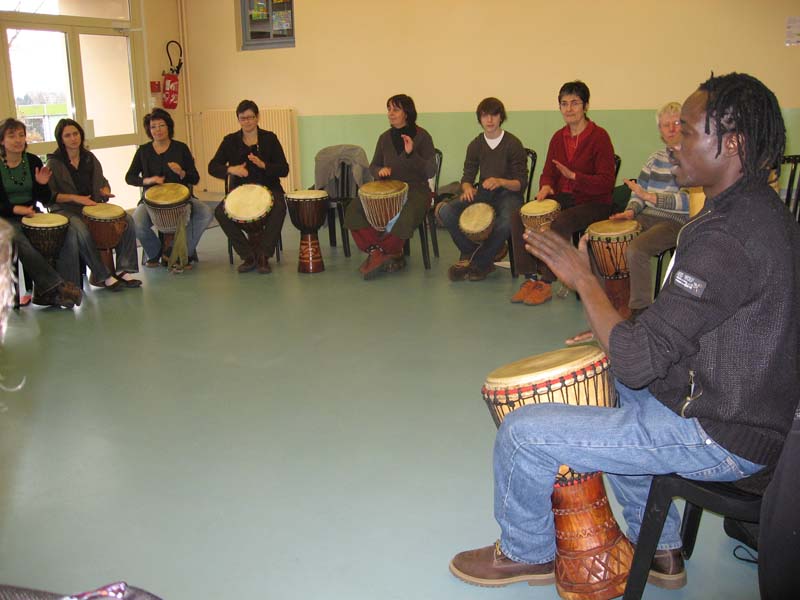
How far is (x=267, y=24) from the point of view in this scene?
858cm

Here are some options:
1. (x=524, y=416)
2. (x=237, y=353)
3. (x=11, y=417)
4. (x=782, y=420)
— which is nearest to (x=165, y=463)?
(x=11, y=417)

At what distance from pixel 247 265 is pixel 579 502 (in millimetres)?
4202

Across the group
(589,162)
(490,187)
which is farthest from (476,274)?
(589,162)

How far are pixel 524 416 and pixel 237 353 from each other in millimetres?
2398

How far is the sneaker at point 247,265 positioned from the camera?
571cm

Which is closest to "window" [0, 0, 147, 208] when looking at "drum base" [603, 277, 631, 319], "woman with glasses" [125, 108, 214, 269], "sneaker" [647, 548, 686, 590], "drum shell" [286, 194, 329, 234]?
"woman with glasses" [125, 108, 214, 269]

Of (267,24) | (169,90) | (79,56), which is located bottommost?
(169,90)

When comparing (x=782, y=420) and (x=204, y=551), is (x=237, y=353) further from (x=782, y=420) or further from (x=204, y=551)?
(x=782, y=420)

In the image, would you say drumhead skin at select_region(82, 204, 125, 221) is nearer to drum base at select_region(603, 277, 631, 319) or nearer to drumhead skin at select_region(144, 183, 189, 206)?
drumhead skin at select_region(144, 183, 189, 206)

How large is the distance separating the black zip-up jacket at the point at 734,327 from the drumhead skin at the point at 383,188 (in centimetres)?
388

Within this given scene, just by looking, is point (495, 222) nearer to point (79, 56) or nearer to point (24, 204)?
point (24, 204)

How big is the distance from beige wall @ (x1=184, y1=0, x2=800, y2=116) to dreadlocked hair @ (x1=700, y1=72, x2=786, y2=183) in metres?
4.80

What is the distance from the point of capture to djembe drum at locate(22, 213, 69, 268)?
471 cm

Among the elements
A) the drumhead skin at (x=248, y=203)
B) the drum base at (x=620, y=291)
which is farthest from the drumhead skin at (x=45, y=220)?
the drum base at (x=620, y=291)
